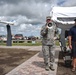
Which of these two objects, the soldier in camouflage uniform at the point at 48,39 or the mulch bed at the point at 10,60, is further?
the mulch bed at the point at 10,60

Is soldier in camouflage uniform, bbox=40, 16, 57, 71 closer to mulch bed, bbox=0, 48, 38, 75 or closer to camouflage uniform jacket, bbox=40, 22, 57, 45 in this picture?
camouflage uniform jacket, bbox=40, 22, 57, 45

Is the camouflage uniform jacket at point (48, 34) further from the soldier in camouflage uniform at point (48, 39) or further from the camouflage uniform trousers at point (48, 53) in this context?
the camouflage uniform trousers at point (48, 53)

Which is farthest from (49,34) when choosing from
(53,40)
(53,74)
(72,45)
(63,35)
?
(63,35)

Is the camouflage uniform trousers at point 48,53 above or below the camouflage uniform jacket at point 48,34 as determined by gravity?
below

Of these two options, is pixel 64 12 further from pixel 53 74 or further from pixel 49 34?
pixel 53 74

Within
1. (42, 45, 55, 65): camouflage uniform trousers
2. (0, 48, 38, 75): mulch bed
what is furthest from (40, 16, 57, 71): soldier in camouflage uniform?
(0, 48, 38, 75): mulch bed

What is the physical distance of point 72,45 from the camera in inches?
354

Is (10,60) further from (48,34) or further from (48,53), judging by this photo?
(48,34)

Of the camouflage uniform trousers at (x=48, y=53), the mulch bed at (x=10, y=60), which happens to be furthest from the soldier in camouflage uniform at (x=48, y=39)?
the mulch bed at (x=10, y=60)

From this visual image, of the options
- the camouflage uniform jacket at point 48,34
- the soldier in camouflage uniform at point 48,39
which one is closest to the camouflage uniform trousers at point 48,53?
the soldier in camouflage uniform at point 48,39

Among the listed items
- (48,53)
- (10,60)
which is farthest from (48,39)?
(10,60)

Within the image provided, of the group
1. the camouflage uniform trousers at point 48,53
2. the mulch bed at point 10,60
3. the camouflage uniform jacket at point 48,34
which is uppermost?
the camouflage uniform jacket at point 48,34

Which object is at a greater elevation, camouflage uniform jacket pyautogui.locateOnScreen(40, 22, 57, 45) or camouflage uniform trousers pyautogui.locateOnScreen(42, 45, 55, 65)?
camouflage uniform jacket pyautogui.locateOnScreen(40, 22, 57, 45)

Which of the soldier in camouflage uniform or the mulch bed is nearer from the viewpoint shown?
the soldier in camouflage uniform
